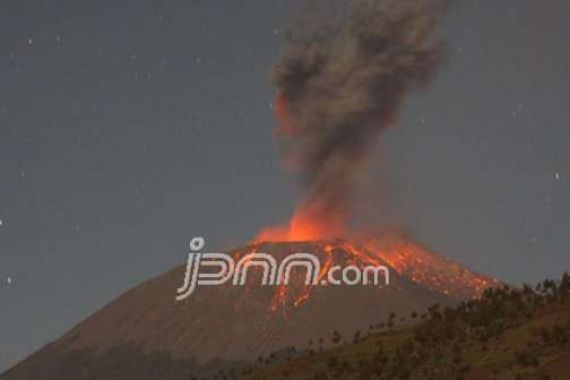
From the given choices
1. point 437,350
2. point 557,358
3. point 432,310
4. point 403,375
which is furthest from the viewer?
point 432,310

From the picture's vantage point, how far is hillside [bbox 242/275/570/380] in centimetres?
3356

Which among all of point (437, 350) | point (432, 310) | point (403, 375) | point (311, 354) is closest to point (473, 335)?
point (437, 350)

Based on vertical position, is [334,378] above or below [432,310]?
below

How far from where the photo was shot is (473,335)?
40.3 m

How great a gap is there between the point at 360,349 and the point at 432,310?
15.2ft

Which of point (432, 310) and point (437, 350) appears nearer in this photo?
point (437, 350)

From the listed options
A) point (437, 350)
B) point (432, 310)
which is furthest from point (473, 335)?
point (432, 310)

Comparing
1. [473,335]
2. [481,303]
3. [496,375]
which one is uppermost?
[481,303]

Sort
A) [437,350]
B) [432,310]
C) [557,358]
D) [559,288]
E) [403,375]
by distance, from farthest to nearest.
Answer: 1. [432,310]
2. [559,288]
3. [437,350]
4. [403,375]
5. [557,358]

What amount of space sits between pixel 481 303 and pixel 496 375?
14.5 metres

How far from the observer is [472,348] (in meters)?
38.2

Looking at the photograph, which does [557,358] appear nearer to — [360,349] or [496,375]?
[496,375]

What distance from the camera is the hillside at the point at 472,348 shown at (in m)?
33.6

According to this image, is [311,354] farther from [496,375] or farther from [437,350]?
[496,375]
